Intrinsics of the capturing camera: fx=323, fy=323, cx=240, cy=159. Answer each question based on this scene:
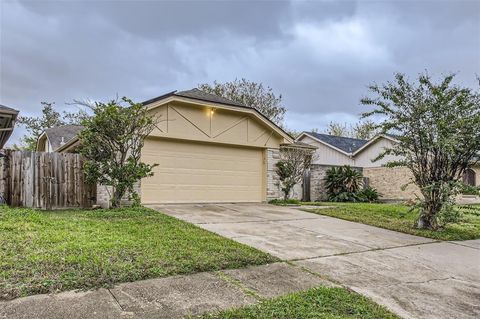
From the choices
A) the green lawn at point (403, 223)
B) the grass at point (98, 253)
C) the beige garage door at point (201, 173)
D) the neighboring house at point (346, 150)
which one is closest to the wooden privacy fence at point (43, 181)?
the beige garage door at point (201, 173)

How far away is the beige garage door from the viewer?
395 inches

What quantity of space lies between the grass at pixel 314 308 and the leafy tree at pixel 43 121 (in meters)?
29.0

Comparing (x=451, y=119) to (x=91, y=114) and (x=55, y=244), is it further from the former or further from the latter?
(x=91, y=114)

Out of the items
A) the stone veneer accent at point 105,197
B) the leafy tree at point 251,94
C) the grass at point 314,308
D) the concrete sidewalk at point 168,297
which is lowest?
the grass at point 314,308

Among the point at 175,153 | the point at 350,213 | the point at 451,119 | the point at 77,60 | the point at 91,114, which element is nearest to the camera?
the point at 451,119

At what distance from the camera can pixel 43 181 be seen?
843cm

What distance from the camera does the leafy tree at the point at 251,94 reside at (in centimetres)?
2594

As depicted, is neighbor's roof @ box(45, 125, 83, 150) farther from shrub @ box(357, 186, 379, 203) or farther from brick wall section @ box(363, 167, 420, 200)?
brick wall section @ box(363, 167, 420, 200)

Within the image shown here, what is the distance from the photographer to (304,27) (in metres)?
11.7

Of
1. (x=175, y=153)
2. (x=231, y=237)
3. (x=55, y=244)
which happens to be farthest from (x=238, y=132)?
(x=55, y=244)

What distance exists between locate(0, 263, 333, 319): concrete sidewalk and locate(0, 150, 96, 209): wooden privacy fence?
6.51m

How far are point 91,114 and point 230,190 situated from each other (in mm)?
5228

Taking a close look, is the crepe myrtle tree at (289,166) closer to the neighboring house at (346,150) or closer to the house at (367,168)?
the house at (367,168)

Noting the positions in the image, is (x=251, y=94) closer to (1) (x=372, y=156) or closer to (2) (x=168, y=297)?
(1) (x=372, y=156)
